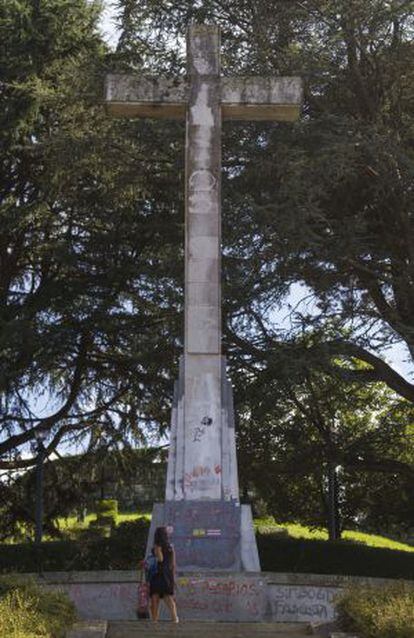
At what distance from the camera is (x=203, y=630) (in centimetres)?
1033

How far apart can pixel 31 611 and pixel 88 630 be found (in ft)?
1.96

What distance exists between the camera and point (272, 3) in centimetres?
2086

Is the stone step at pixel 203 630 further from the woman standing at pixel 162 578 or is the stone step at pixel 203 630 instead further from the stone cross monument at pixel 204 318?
the stone cross monument at pixel 204 318

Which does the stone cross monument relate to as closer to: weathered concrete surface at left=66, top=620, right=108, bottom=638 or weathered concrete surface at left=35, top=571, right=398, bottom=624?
weathered concrete surface at left=35, top=571, right=398, bottom=624

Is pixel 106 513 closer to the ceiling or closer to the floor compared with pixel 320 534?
closer to the ceiling

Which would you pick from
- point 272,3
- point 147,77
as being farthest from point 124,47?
point 147,77

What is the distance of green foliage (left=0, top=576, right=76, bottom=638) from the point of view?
8.55 m

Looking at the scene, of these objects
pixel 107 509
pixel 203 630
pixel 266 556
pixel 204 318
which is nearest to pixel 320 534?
pixel 107 509

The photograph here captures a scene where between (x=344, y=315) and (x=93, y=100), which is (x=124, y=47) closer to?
(x=93, y=100)

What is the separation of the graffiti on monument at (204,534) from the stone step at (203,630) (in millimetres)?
3524

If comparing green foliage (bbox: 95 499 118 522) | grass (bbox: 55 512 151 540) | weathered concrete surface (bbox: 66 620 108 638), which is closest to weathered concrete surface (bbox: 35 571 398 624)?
weathered concrete surface (bbox: 66 620 108 638)

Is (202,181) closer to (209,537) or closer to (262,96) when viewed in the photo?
(262,96)

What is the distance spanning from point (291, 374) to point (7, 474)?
36.2 feet

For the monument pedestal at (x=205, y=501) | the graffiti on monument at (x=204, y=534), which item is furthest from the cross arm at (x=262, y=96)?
the graffiti on monument at (x=204, y=534)
